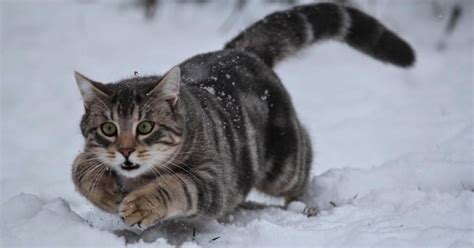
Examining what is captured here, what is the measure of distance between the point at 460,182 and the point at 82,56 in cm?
552

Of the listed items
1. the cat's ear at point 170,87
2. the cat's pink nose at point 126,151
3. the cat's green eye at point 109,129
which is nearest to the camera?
the cat's pink nose at point 126,151

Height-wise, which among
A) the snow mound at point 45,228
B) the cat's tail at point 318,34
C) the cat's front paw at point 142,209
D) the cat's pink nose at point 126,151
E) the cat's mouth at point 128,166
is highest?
the cat's tail at point 318,34

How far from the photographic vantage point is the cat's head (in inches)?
124

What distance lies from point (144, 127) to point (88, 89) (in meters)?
0.34

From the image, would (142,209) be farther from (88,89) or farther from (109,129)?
(88,89)

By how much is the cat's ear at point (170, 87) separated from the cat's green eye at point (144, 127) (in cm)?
16

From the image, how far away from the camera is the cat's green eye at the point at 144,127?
10.6ft

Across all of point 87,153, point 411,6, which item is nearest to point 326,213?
point 87,153

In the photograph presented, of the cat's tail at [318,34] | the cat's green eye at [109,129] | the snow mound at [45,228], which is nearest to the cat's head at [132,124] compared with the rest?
the cat's green eye at [109,129]

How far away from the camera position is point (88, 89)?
10.9 ft

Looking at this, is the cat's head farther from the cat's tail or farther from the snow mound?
the cat's tail

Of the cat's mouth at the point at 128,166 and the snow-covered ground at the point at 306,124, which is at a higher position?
the cat's mouth at the point at 128,166

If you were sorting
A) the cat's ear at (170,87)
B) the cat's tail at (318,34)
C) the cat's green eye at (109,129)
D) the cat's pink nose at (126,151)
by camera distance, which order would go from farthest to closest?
the cat's tail at (318,34) → the cat's ear at (170,87) → the cat's green eye at (109,129) → the cat's pink nose at (126,151)

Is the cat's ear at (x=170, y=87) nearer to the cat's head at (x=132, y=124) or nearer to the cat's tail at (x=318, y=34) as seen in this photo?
the cat's head at (x=132, y=124)
